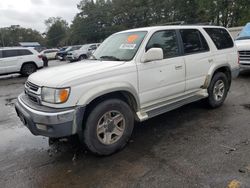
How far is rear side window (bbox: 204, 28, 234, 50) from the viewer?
5065mm

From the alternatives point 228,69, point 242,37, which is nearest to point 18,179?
point 228,69

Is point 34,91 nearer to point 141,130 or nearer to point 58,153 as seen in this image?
point 58,153

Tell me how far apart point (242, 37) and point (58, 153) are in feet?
28.0

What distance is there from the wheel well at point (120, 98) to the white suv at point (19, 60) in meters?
10.8

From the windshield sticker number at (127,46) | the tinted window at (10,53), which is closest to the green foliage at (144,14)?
the tinted window at (10,53)

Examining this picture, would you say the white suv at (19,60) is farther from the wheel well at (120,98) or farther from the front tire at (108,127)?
the front tire at (108,127)

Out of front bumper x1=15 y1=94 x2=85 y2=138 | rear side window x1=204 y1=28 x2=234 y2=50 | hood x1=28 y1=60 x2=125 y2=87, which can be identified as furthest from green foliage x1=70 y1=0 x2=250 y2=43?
front bumper x1=15 y1=94 x2=85 y2=138

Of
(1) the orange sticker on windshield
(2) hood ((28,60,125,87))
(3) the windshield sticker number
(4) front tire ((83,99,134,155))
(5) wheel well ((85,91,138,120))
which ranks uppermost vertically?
(1) the orange sticker on windshield

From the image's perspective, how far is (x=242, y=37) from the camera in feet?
30.5

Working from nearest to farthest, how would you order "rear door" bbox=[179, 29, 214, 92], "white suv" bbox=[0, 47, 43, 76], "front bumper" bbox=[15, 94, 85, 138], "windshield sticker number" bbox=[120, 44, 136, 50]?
"front bumper" bbox=[15, 94, 85, 138] < "windshield sticker number" bbox=[120, 44, 136, 50] < "rear door" bbox=[179, 29, 214, 92] < "white suv" bbox=[0, 47, 43, 76]

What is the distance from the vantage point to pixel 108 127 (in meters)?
3.52

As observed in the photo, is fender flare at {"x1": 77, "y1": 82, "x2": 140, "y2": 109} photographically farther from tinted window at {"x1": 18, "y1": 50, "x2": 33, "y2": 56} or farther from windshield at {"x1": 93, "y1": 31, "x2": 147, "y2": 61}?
tinted window at {"x1": 18, "y1": 50, "x2": 33, "y2": 56}

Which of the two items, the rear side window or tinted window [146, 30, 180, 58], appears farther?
the rear side window

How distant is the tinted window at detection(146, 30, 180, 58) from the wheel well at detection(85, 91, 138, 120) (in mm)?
906
